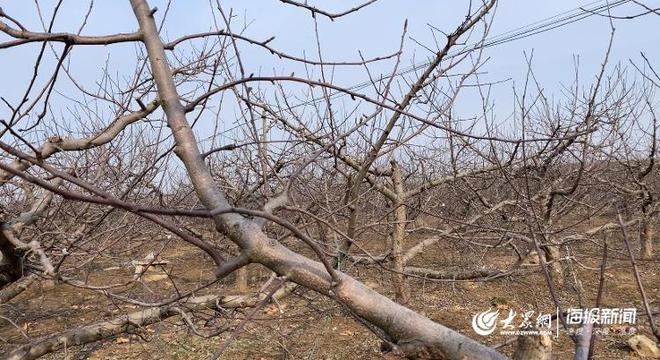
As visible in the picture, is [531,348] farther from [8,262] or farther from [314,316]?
[314,316]

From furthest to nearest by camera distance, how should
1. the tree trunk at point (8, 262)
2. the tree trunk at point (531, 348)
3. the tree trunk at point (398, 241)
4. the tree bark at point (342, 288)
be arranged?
the tree trunk at point (398, 241) → the tree trunk at point (8, 262) → the tree trunk at point (531, 348) → the tree bark at point (342, 288)

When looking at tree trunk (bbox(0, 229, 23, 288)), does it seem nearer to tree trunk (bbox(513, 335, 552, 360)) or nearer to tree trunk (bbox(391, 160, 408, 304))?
tree trunk (bbox(513, 335, 552, 360))

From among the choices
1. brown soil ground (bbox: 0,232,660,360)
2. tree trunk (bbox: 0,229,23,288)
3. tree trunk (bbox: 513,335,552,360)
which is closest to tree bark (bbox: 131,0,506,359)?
tree trunk (bbox: 513,335,552,360)

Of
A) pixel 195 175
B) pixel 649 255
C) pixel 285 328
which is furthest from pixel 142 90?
pixel 649 255

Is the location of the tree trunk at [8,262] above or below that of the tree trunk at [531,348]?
above

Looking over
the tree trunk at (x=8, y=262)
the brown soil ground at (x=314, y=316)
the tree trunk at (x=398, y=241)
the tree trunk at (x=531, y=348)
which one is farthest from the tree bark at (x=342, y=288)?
the tree trunk at (x=398, y=241)

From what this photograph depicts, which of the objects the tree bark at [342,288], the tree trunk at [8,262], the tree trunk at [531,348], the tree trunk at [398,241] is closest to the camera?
the tree bark at [342,288]

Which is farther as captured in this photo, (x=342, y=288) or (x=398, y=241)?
(x=398, y=241)

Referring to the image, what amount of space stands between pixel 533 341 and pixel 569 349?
10.6ft

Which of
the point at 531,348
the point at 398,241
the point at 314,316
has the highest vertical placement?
the point at 398,241

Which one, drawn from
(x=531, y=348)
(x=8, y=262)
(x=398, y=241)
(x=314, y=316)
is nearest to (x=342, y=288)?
(x=531, y=348)

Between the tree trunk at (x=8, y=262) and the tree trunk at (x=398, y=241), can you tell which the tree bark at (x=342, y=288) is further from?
the tree trunk at (x=398, y=241)

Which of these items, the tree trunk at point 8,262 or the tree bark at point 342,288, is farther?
the tree trunk at point 8,262

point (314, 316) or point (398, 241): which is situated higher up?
point (398, 241)
